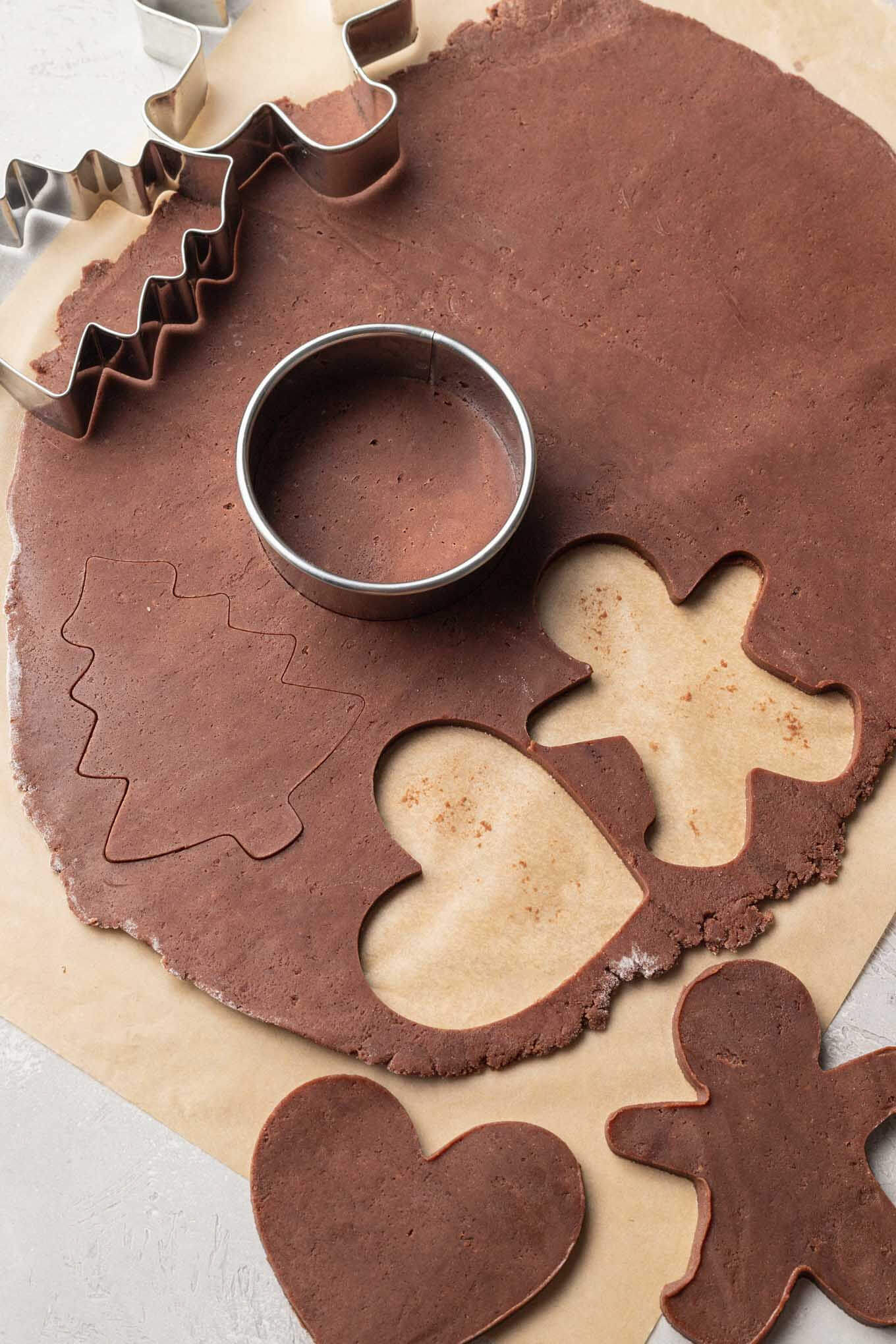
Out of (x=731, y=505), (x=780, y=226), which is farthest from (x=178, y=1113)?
(x=780, y=226)

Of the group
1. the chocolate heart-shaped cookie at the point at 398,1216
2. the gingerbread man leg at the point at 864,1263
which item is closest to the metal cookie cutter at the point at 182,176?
the chocolate heart-shaped cookie at the point at 398,1216

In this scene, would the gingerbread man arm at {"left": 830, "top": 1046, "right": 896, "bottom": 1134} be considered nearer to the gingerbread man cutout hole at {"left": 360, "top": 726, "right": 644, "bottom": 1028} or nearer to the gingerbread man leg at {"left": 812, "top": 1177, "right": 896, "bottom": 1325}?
the gingerbread man leg at {"left": 812, "top": 1177, "right": 896, "bottom": 1325}

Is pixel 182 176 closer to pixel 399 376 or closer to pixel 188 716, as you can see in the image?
pixel 399 376

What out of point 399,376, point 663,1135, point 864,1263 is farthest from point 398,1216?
point 399,376

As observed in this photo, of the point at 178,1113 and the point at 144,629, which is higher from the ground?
the point at 144,629

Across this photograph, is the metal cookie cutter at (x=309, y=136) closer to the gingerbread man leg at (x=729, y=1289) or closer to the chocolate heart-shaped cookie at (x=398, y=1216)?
the chocolate heart-shaped cookie at (x=398, y=1216)

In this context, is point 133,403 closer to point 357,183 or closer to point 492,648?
point 357,183
